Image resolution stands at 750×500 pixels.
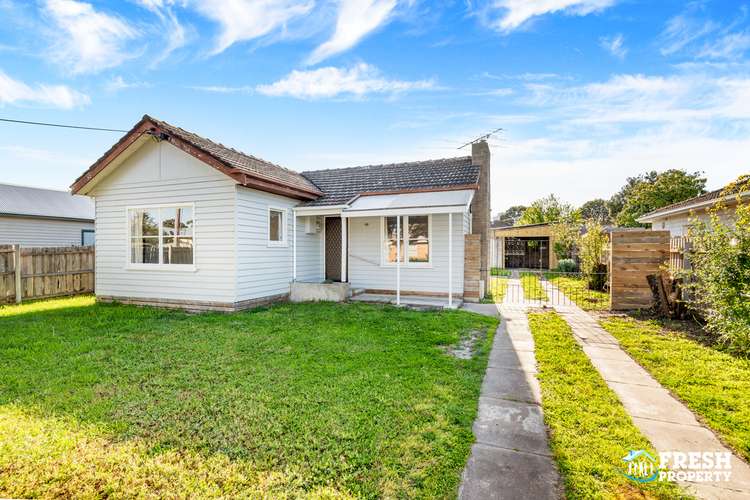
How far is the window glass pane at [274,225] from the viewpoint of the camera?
11.0 m

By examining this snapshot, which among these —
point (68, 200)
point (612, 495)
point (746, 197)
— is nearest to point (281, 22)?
point (612, 495)

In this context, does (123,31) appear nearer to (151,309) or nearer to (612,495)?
(151,309)

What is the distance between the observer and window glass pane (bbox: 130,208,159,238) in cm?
1057

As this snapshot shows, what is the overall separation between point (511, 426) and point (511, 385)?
123cm

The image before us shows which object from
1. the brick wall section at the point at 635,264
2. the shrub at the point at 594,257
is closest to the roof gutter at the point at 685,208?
the brick wall section at the point at 635,264

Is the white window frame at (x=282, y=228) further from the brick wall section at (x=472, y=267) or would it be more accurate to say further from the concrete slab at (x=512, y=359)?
the concrete slab at (x=512, y=359)

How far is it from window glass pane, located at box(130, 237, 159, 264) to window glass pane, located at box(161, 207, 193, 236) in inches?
22.9

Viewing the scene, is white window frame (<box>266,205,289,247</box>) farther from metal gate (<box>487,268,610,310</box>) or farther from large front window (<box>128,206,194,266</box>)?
metal gate (<box>487,268,610,310</box>)

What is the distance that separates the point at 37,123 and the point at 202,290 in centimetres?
930

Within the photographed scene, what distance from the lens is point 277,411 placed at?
3.90 m

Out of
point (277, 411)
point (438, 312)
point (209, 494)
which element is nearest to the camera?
point (209, 494)

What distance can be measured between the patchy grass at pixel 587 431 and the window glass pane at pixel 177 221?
9.73 m

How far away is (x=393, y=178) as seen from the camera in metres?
13.1

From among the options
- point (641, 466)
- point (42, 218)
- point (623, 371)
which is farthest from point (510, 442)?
point (42, 218)
